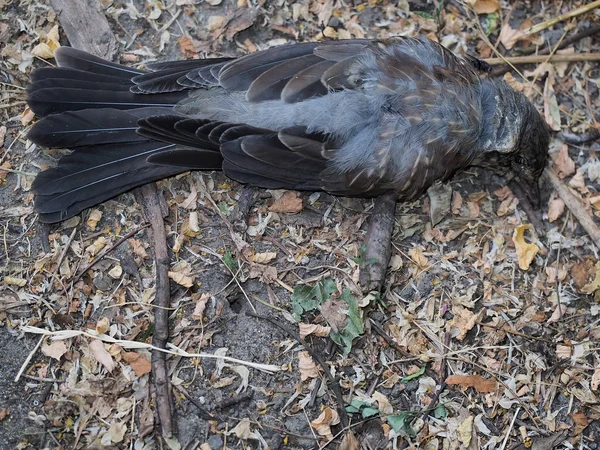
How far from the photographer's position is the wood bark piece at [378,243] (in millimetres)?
3850

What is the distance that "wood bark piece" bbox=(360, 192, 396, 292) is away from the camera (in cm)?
385

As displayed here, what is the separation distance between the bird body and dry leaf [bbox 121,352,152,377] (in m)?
0.84

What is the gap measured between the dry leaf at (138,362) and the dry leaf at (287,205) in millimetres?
1108

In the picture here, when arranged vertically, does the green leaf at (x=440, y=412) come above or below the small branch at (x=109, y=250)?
below

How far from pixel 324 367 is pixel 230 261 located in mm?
778

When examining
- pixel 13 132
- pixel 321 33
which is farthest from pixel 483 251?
pixel 13 132

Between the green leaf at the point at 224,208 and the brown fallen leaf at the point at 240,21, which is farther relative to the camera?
the brown fallen leaf at the point at 240,21

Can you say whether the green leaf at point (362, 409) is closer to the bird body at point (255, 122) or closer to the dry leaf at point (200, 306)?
the dry leaf at point (200, 306)

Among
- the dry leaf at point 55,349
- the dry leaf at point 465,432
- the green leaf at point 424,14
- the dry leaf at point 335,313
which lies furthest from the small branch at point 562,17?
the dry leaf at point 55,349

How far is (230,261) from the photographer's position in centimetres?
384

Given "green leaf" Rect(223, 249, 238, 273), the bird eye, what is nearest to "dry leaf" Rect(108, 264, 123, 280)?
"green leaf" Rect(223, 249, 238, 273)

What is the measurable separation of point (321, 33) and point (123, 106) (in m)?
1.47

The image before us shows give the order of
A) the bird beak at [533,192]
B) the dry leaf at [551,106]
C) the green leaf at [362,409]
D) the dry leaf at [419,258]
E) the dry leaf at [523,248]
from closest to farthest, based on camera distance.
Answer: the green leaf at [362,409]
the dry leaf at [419,258]
the dry leaf at [523,248]
the bird beak at [533,192]
the dry leaf at [551,106]

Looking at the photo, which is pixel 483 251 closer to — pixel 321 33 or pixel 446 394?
pixel 446 394
